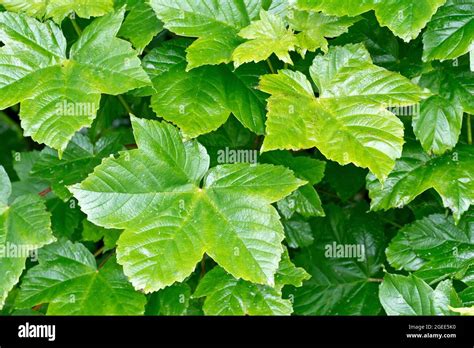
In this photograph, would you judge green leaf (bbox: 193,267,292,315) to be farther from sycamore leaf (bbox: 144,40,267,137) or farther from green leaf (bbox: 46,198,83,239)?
green leaf (bbox: 46,198,83,239)

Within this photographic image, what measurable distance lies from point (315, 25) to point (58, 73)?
846 millimetres

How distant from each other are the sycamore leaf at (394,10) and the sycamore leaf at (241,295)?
33.1 inches

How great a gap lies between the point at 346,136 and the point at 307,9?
1.35ft

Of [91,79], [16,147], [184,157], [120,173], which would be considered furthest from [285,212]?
[16,147]

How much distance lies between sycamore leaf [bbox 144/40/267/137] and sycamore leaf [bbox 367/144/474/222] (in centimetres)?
49

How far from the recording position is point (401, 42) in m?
2.47

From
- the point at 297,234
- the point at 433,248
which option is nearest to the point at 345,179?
the point at 297,234

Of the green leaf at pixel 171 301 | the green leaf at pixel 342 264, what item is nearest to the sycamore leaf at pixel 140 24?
the green leaf at pixel 171 301

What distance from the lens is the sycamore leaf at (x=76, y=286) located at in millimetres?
2111

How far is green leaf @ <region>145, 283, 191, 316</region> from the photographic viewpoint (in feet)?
7.18

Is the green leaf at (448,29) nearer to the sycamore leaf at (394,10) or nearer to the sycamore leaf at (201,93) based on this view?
the sycamore leaf at (394,10)

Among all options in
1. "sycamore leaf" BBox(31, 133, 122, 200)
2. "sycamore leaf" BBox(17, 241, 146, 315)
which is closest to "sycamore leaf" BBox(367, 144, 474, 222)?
"sycamore leaf" BBox(17, 241, 146, 315)

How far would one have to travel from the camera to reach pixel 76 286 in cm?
220

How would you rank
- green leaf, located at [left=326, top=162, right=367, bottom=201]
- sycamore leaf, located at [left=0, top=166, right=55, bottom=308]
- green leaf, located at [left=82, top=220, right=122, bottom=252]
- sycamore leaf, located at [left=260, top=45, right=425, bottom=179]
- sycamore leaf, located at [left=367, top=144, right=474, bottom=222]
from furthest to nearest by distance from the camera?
green leaf, located at [left=326, top=162, right=367, bottom=201] → green leaf, located at [left=82, top=220, right=122, bottom=252] → sycamore leaf, located at [left=367, top=144, right=474, bottom=222] → sycamore leaf, located at [left=0, top=166, right=55, bottom=308] → sycamore leaf, located at [left=260, top=45, right=425, bottom=179]
